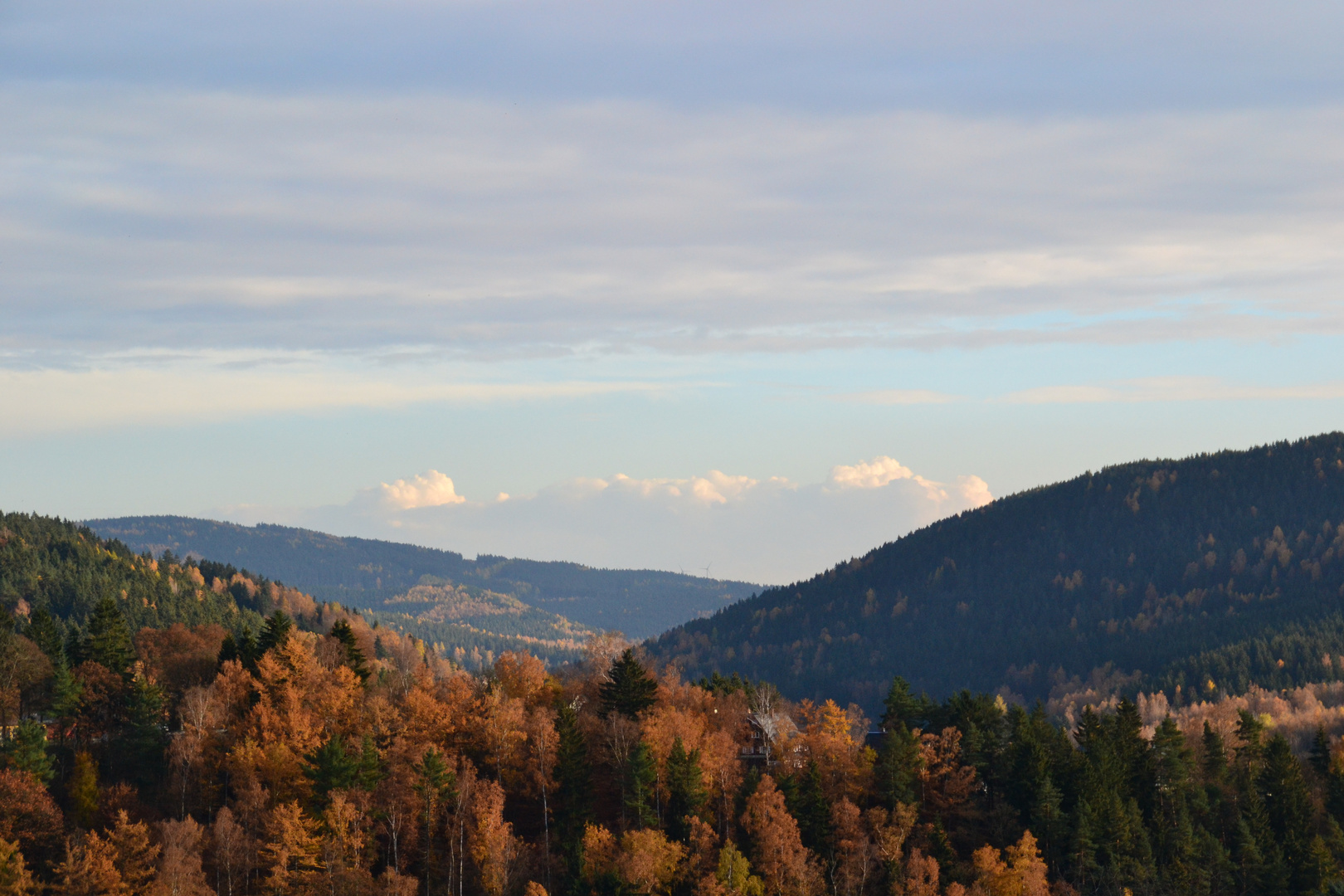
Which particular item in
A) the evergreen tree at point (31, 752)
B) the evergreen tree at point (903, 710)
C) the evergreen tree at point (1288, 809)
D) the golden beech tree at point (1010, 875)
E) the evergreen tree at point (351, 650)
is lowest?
the golden beech tree at point (1010, 875)

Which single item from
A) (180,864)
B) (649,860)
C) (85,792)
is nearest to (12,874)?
(85,792)

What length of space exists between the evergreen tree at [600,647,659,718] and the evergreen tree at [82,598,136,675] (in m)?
55.2

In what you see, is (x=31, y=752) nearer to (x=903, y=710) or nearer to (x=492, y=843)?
(x=492, y=843)

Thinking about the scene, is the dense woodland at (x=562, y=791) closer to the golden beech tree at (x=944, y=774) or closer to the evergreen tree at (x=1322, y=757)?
the golden beech tree at (x=944, y=774)

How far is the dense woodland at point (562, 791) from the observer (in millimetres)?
131750

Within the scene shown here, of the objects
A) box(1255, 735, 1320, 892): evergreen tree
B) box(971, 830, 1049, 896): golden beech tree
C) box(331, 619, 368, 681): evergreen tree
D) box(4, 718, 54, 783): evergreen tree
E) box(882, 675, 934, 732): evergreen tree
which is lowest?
box(971, 830, 1049, 896): golden beech tree

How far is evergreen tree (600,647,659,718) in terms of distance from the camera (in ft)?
516

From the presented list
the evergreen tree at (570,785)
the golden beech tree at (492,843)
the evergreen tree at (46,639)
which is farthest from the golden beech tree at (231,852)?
the evergreen tree at (46,639)

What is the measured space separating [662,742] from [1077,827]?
153 feet

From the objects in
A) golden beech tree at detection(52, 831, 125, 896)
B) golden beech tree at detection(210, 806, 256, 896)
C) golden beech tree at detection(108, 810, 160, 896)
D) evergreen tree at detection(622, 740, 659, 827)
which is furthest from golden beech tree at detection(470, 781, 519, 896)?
golden beech tree at detection(52, 831, 125, 896)

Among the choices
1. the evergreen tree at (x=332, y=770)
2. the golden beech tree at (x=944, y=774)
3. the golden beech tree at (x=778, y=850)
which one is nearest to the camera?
the evergreen tree at (x=332, y=770)

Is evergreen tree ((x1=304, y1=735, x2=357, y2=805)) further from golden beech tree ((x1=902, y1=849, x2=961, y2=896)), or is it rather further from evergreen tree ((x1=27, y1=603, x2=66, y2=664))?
golden beech tree ((x1=902, y1=849, x2=961, y2=896))

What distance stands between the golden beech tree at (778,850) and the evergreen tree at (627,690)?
21101 mm

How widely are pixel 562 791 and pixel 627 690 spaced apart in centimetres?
1602
